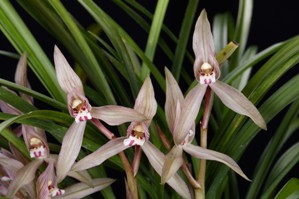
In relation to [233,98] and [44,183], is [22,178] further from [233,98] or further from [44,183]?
[233,98]

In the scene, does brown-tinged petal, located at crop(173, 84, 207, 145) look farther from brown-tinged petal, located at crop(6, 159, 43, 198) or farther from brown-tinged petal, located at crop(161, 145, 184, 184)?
brown-tinged petal, located at crop(6, 159, 43, 198)

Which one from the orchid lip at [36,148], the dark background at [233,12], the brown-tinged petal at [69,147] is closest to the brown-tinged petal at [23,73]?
the orchid lip at [36,148]

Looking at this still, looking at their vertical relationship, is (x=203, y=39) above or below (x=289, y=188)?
above

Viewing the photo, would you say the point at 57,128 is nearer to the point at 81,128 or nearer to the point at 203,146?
the point at 81,128

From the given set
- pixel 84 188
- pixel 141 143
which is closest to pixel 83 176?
pixel 84 188

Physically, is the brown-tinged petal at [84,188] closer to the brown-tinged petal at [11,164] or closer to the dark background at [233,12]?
the brown-tinged petal at [11,164]

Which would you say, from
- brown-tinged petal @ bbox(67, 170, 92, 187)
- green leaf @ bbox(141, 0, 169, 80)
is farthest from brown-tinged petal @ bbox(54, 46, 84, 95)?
green leaf @ bbox(141, 0, 169, 80)

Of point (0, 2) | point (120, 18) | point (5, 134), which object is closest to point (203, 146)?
point (5, 134)
